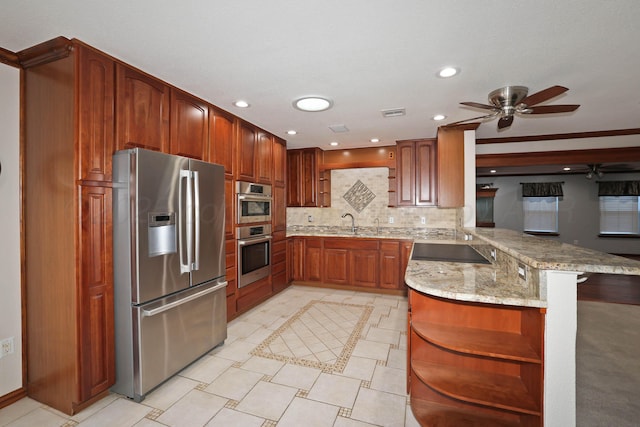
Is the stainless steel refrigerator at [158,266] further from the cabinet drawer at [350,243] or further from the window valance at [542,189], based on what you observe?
the window valance at [542,189]

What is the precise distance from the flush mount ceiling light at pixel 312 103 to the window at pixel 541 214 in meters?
8.22

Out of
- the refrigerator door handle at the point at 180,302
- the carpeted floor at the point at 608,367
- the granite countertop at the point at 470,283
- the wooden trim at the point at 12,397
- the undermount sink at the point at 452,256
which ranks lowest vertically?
the carpeted floor at the point at 608,367

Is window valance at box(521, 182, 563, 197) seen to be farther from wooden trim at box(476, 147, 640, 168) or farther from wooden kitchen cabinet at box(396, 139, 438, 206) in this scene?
wooden kitchen cabinet at box(396, 139, 438, 206)

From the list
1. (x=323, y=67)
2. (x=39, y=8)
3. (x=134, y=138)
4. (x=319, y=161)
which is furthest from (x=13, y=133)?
(x=319, y=161)

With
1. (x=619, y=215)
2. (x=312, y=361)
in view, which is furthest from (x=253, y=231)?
(x=619, y=215)

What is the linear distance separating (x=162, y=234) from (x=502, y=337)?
226 centimetres

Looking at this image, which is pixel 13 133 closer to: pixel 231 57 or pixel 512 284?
pixel 231 57

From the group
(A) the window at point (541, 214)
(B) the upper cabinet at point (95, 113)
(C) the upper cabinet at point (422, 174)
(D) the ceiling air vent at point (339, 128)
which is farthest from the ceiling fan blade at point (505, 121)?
(A) the window at point (541, 214)

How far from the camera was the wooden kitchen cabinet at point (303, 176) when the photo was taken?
4910 mm

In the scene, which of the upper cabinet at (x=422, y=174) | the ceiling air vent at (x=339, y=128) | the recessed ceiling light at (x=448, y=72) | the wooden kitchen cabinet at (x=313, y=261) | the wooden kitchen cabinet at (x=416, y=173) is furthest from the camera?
the wooden kitchen cabinet at (x=313, y=261)

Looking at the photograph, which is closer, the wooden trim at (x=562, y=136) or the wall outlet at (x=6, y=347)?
the wall outlet at (x=6, y=347)

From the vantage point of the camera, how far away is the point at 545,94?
6.73ft

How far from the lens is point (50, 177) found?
6.10ft

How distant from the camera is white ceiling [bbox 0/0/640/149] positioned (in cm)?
148
